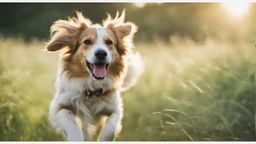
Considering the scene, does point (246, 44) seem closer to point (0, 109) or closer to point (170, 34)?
point (170, 34)

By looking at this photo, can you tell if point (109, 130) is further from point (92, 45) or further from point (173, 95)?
point (173, 95)

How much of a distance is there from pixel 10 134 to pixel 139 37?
2.45 metres

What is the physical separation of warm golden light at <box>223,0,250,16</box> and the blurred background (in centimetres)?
1

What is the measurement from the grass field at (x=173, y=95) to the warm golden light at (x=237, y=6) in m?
0.34

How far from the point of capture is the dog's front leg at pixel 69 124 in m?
3.54

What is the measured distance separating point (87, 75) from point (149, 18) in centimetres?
270

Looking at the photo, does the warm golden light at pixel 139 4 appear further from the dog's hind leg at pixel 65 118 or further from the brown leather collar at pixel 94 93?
the dog's hind leg at pixel 65 118

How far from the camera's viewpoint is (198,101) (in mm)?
4703

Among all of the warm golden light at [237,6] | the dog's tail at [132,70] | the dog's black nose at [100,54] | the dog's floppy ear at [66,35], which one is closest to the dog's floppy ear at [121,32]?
the dog's floppy ear at [66,35]

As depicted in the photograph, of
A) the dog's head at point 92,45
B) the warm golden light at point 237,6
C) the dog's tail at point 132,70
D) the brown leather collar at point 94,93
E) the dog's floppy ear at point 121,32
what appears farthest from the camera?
the warm golden light at point 237,6

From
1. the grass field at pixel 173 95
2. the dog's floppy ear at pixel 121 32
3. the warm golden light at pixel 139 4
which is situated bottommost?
the grass field at pixel 173 95

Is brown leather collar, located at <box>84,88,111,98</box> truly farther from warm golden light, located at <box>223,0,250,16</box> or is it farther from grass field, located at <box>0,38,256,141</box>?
warm golden light, located at <box>223,0,250,16</box>

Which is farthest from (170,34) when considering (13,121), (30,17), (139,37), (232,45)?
(13,121)

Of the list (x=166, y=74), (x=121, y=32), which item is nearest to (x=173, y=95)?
(x=166, y=74)
